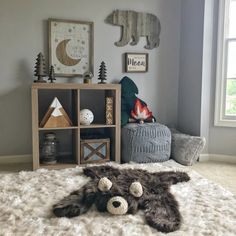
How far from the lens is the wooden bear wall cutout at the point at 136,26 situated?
125 inches

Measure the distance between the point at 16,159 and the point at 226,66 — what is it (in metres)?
2.45

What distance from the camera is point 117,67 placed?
324 centimetres

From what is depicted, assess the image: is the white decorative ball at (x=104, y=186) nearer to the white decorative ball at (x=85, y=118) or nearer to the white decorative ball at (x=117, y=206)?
the white decorative ball at (x=117, y=206)

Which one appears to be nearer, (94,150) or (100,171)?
(100,171)

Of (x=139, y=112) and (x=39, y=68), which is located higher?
(x=39, y=68)

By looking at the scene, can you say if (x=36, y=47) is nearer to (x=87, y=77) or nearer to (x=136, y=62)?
(x=87, y=77)

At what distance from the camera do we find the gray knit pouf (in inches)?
113

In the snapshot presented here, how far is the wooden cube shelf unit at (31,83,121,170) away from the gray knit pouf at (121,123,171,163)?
9 cm

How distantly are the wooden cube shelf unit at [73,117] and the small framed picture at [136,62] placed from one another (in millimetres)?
424

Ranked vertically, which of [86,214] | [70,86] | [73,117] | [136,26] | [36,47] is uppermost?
[136,26]

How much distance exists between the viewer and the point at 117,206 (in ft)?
5.62

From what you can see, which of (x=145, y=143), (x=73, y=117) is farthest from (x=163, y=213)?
(x=73, y=117)

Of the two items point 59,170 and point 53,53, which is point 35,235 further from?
point 53,53

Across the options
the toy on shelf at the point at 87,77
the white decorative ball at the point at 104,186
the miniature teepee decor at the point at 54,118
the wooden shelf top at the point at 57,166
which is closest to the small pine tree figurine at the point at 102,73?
the toy on shelf at the point at 87,77
